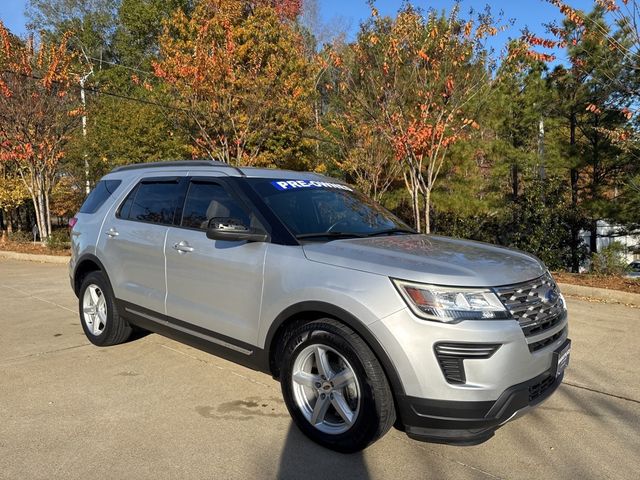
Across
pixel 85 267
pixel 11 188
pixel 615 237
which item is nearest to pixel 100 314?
pixel 85 267

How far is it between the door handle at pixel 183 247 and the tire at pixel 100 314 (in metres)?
1.23

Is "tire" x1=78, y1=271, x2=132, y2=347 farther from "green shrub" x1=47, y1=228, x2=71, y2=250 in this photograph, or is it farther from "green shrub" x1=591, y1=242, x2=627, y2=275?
"green shrub" x1=47, y1=228, x2=71, y2=250

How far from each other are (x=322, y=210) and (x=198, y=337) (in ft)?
4.46

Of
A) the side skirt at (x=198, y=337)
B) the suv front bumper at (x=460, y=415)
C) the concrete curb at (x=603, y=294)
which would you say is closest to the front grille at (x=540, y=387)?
the suv front bumper at (x=460, y=415)

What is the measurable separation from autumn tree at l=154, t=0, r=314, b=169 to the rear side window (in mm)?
7445

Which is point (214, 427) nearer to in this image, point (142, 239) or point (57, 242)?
point (142, 239)

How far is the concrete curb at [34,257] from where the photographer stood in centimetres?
1360

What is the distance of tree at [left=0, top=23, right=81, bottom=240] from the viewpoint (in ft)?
49.1

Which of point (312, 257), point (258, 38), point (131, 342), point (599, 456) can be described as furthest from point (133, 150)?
point (599, 456)

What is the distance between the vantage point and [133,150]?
16.5 metres

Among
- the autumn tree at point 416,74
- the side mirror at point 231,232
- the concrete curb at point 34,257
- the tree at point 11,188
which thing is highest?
the autumn tree at point 416,74

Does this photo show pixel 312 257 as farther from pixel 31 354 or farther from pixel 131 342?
pixel 31 354

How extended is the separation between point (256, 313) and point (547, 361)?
6.01 ft

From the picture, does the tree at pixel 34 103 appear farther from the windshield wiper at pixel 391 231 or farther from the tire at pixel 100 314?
the windshield wiper at pixel 391 231
